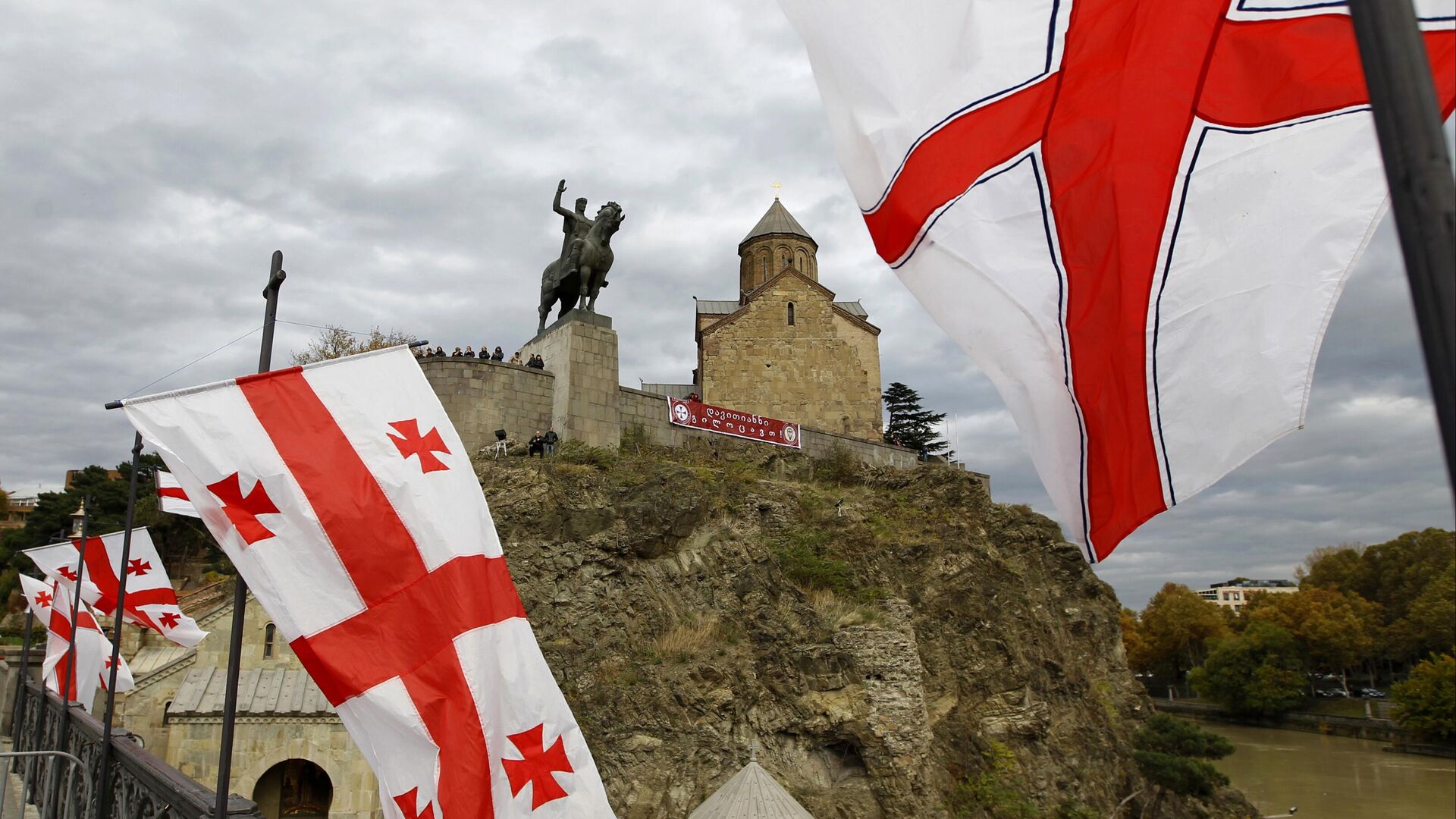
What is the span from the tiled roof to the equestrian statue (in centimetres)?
1024

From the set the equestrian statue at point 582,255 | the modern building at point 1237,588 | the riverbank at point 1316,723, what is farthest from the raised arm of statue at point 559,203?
the modern building at point 1237,588

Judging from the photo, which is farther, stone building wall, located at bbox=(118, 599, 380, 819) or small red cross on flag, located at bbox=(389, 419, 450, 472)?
stone building wall, located at bbox=(118, 599, 380, 819)

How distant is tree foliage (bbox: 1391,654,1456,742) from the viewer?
41875 mm

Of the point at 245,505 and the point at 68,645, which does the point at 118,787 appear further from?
the point at 68,645

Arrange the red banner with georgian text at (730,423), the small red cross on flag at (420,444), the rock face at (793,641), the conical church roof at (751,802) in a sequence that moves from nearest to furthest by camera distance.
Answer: the small red cross on flag at (420,444), the conical church roof at (751,802), the rock face at (793,641), the red banner with georgian text at (730,423)

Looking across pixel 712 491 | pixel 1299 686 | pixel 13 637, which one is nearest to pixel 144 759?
pixel 712 491

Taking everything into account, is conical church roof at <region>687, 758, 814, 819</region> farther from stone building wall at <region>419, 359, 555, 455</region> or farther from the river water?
the river water

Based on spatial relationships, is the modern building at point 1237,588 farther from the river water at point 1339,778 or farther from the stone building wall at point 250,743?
the stone building wall at point 250,743

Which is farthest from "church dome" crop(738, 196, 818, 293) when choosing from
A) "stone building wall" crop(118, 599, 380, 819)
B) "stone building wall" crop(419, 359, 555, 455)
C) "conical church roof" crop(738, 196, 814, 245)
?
"stone building wall" crop(118, 599, 380, 819)

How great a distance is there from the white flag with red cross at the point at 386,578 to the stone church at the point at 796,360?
3099cm

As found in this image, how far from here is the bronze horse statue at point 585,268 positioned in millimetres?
19828

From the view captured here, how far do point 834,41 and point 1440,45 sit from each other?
179cm

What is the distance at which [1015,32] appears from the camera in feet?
10.5

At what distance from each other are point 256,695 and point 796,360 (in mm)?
23820
